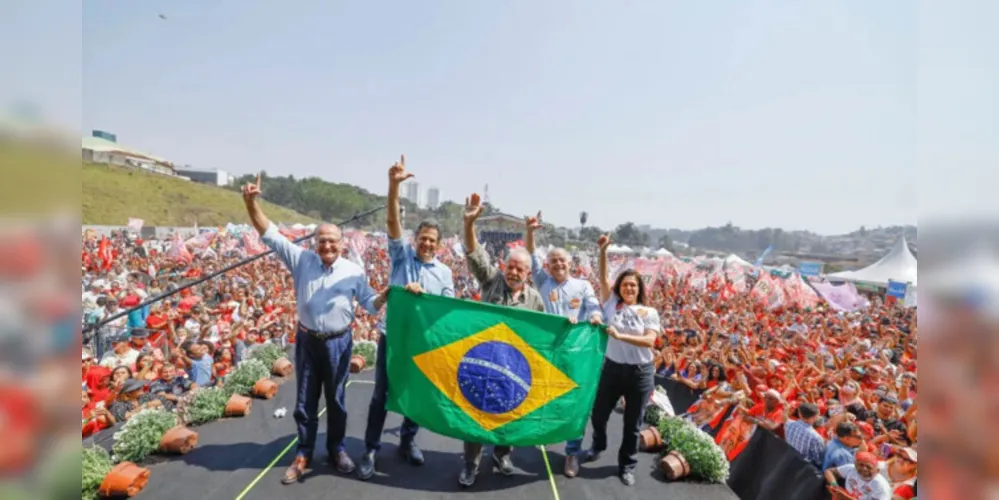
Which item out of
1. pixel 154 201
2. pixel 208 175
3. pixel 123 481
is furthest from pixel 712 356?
pixel 208 175

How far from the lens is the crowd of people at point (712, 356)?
4316 millimetres

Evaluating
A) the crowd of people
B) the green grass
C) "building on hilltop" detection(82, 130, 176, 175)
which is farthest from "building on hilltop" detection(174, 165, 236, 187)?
the crowd of people

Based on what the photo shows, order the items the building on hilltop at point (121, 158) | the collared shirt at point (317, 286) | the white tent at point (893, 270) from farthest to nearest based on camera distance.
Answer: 1. the building on hilltop at point (121, 158)
2. the white tent at point (893, 270)
3. the collared shirt at point (317, 286)

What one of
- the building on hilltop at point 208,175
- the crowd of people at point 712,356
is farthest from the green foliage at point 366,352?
the building on hilltop at point 208,175

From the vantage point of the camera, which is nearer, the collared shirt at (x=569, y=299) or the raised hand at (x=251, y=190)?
the raised hand at (x=251, y=190)

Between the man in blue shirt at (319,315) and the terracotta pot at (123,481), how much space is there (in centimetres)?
88

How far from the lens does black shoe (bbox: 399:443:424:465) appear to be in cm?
378

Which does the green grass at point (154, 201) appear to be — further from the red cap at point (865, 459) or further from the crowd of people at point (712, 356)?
the red cap at point (865, 459)

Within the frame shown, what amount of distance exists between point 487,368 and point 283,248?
5.41ft

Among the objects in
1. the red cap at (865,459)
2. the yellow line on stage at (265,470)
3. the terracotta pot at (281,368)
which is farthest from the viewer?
the terracotta pot at (281,368)

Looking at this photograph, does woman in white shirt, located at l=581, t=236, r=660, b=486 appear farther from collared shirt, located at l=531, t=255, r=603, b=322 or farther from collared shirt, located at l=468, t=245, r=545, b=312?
collared shirt, located at l=468, t=245, r=545, b=312

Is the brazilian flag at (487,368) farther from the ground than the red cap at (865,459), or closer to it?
farther from the ground

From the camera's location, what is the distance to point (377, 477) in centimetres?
354

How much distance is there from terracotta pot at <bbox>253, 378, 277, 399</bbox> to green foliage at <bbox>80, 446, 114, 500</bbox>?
173 cm
